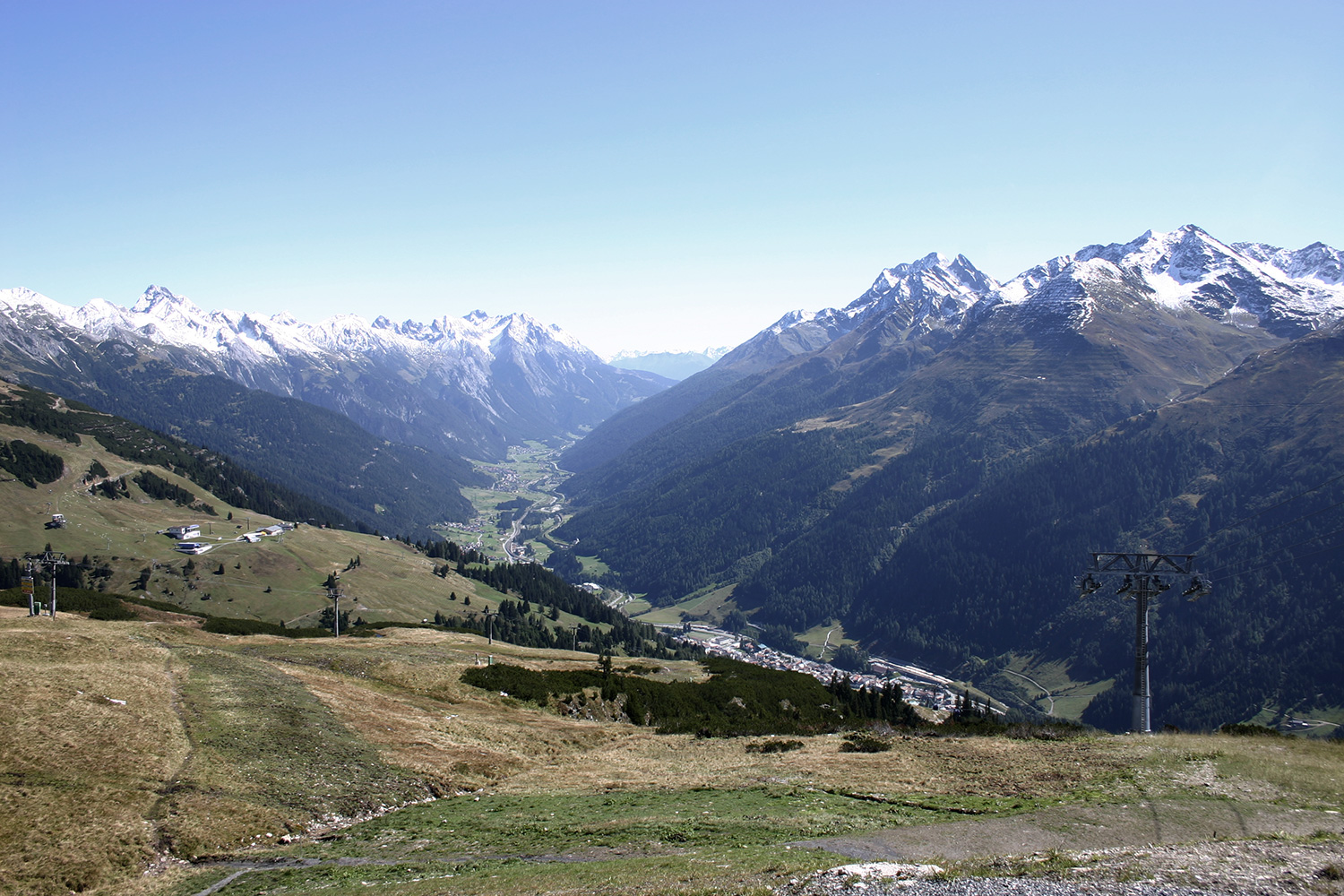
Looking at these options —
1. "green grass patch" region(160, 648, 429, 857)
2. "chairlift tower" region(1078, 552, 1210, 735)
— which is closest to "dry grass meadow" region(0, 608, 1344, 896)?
"green grass patch" region(160, 648, 429, 857)

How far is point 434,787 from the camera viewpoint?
39406 mm

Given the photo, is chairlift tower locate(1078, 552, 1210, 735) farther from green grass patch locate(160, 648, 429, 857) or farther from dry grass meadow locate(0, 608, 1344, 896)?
green grass patch locate(160, 648, 429, 857)

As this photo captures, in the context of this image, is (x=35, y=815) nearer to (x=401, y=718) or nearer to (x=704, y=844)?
(x=401, y=718)

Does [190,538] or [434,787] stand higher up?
[190,538]

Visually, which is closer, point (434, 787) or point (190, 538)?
point (434, 787)

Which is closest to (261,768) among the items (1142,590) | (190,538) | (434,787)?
(434,787)

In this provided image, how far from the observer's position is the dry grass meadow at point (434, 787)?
2656cm

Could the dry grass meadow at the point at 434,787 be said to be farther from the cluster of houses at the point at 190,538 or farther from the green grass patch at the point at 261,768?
the cluster of houses at the point at 190,538

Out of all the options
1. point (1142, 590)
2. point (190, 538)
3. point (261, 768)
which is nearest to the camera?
point (261, 768)

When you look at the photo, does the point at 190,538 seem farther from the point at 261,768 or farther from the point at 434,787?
the point at 434,787

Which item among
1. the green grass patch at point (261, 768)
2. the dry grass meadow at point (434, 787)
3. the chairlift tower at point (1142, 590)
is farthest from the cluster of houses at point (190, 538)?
the chairlift tower at point (1142, 590)

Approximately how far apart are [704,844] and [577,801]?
1095cm

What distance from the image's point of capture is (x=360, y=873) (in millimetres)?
27016

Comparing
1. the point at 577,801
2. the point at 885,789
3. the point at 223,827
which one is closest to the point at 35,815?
the point at 223,827
